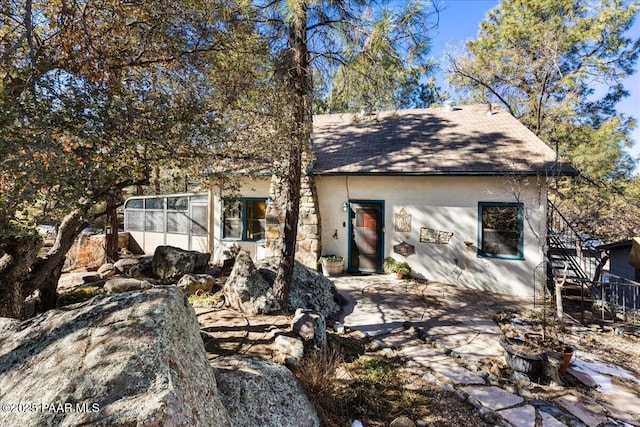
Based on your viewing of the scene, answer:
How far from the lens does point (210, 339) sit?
4090mm

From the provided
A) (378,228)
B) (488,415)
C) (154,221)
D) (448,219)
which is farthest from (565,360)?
(154,221)

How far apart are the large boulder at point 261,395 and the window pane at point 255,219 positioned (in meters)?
7.24

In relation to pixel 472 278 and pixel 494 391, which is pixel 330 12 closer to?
pixel 494 391

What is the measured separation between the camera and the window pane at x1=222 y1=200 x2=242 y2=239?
1034 centimetres

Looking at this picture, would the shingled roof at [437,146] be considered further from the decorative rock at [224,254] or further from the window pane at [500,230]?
the decorative rock at [224,254]

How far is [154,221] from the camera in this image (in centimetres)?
1238

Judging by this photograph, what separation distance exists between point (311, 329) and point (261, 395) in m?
1.68

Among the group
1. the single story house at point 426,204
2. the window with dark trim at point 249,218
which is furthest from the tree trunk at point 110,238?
the window with dark trim at point 249,218

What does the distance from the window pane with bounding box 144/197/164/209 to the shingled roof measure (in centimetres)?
654

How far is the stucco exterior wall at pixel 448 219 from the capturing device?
755 cm

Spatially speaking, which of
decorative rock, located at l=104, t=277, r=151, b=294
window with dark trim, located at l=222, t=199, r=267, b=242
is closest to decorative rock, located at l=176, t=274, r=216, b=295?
decorative rock, located at l=104, t=277, r=151, b=294

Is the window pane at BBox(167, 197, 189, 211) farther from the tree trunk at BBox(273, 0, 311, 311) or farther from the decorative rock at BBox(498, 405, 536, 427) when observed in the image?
the decorative rock at BBox(498, 405, 536, 427)

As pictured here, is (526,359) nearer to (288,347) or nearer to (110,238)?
(288,347)

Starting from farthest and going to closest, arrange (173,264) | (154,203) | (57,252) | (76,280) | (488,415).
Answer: (154,203), (173,264), (76,280), (57,252), (488,415)
